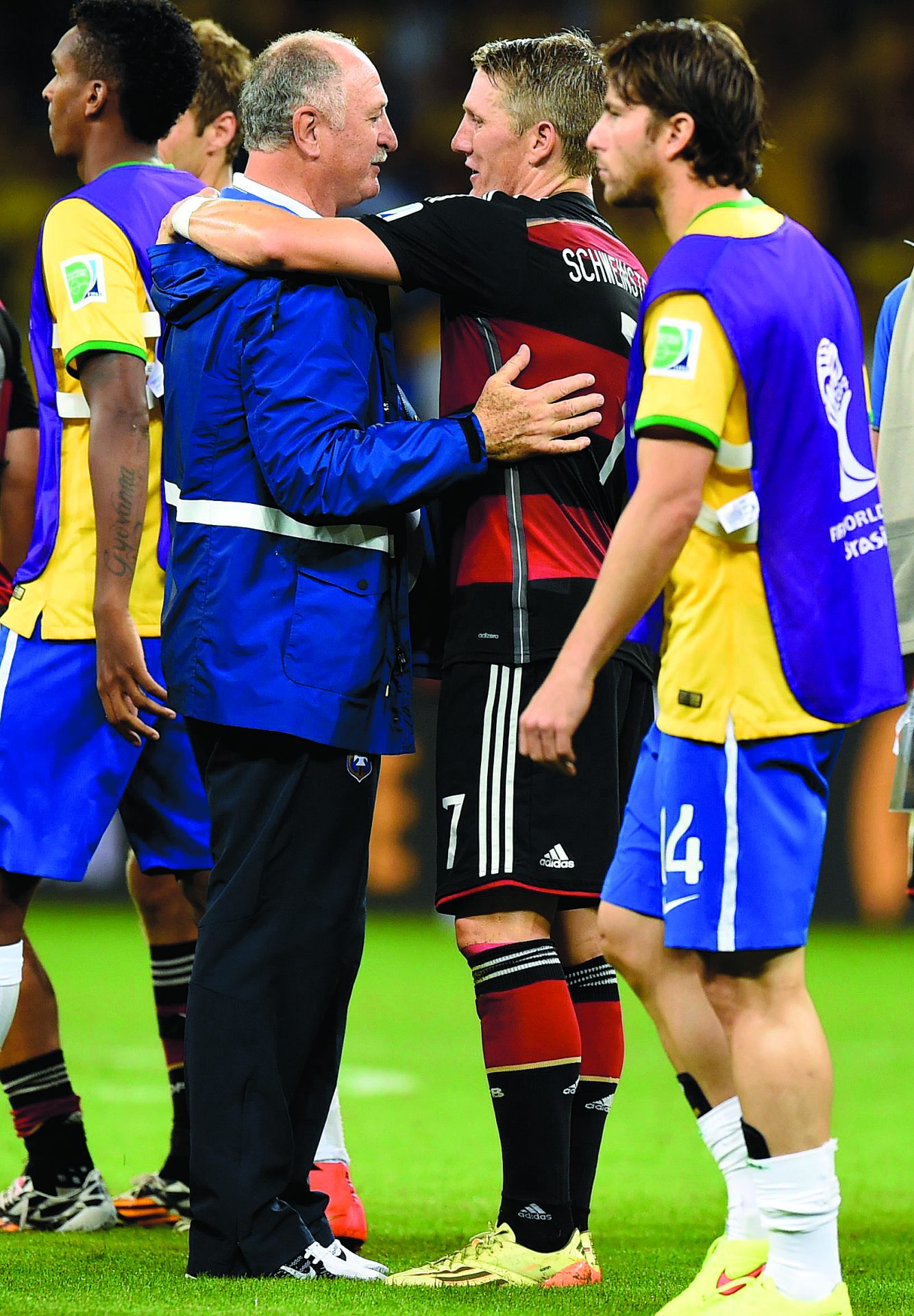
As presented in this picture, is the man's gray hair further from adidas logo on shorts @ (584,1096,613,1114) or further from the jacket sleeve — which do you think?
adidas logo on shorts @ (584,1096,613,1114)

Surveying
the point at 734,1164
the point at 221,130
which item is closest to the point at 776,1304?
the point at 734,1164

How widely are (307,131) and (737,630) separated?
1358 mm

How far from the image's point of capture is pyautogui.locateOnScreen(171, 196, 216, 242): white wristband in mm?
3213

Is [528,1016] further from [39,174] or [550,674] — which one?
[39,174]

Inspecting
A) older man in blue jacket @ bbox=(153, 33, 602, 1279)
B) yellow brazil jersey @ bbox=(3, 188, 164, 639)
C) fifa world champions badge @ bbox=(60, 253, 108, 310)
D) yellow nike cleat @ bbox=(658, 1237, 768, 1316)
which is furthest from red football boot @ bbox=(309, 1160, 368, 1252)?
fifa world champions badge @ bbox=(60, 253, 108, 310)

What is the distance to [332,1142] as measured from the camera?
11.9 feet

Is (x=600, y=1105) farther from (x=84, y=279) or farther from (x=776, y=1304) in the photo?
(x=84, y=279)

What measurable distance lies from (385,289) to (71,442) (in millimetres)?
788

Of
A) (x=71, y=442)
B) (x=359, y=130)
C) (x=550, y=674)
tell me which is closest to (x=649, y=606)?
(x=550, y=674)

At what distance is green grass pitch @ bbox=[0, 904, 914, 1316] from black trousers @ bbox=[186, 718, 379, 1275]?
0.15 metres

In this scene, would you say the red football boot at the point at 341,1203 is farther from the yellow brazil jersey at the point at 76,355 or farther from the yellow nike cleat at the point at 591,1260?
the yellow brazil jersey at the point at 76,355

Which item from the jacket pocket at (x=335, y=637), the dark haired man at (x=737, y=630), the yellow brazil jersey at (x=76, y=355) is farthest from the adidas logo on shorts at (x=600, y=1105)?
the yellow brazil jersey at (x=76, y=355)

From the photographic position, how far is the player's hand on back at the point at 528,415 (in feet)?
10.2

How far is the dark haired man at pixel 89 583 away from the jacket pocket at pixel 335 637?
53 centimetres
